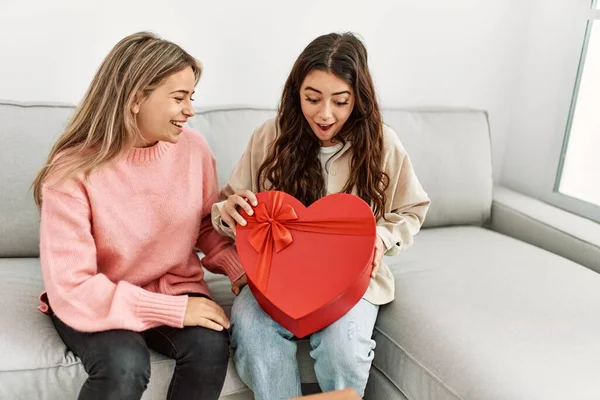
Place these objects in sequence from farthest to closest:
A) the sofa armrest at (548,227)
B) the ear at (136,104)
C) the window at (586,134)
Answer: the window at (586,134)
the sofa armrest at (548,227)
the ear at (136,104)

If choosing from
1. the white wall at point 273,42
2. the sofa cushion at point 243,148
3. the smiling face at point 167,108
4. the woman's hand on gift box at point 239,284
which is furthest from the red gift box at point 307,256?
the white wall at point 273,42

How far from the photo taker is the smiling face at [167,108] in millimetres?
1209

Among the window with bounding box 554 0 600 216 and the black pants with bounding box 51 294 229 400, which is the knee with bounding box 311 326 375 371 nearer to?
the black pants with bounding box 51 294 229 400

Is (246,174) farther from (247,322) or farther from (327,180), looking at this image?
(247,322)

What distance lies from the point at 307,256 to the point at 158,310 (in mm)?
321

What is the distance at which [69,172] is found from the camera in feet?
3.87

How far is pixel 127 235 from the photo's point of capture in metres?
1.25

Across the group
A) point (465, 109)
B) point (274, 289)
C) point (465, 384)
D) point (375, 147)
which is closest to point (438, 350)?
point (465, 384)

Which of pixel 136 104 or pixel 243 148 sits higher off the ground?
pixel 136 104

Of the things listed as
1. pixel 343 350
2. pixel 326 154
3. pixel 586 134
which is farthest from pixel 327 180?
pixel 586 134

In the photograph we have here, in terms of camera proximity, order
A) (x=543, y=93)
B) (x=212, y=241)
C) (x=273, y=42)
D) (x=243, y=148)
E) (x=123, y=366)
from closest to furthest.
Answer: (x=123, y=366)
(x=212, y=241)
(x=243, y=148)
(x=273, y=42)
(x=543, y=93)

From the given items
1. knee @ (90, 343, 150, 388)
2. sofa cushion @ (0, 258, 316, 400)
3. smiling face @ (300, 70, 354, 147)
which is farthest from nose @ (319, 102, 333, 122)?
knee @ (90, 343, 150, 388)

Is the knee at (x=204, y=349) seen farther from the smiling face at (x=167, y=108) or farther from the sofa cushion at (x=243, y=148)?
the sofa cushion at (x=243, y=148)

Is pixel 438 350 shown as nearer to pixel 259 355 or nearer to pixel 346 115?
pixel 259 355
